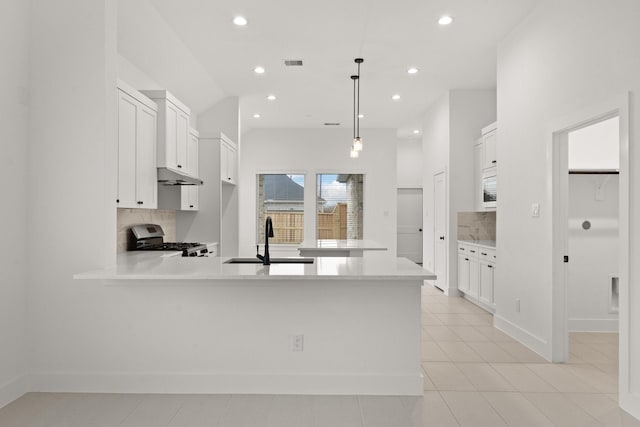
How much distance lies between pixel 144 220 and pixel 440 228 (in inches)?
179

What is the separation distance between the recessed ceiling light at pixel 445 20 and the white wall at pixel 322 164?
4934 millimetres

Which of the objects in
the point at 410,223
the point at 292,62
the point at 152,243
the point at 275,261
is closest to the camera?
the point at 275,261

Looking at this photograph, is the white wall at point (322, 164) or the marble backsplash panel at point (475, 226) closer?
the marble backsplash panel at point (475, 226)

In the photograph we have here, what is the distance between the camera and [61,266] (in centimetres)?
281

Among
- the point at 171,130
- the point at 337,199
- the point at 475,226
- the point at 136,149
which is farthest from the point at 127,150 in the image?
the point at 337,199

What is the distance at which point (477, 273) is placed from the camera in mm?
5496

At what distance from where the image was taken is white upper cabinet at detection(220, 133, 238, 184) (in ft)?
19.0

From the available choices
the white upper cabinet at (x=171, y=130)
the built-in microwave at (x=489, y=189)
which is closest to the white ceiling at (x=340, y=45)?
the white upper cabinet at (x=171, y=130)

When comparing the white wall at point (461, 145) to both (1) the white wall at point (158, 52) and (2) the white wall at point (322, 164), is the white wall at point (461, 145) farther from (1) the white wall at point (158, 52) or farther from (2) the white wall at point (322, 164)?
(1) the white wall at point (158, 52)

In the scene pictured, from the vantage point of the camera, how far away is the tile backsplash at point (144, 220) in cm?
422

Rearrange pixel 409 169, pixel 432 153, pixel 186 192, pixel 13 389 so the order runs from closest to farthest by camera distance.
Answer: pixel 13 389 < pixel 186 192 < pixel 432 153 < pixel 409 169

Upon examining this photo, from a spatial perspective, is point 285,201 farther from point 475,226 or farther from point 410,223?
point 475,226

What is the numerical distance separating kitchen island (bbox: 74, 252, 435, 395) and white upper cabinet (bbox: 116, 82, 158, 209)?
1.01 metres

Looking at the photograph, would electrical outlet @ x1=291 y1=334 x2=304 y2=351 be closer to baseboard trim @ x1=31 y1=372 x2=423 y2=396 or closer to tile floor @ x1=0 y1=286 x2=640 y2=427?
baseboard trim @ x1=31 y1=372 x2=423 y2=396
